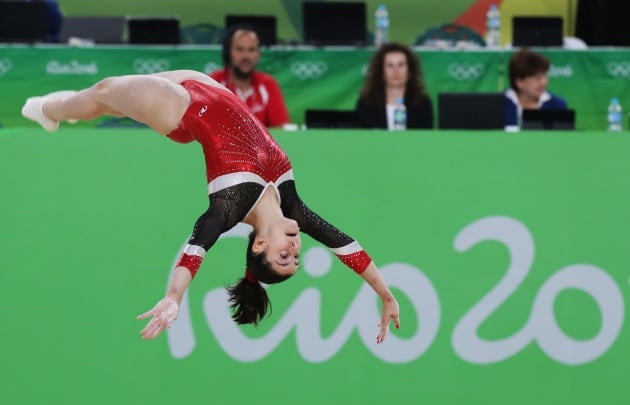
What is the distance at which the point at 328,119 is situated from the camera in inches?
262

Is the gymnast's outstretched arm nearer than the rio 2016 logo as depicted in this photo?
Yes

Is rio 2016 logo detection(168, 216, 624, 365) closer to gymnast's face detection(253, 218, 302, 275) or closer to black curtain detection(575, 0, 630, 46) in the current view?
gymnast's face detection(253, 218, 302, 275)

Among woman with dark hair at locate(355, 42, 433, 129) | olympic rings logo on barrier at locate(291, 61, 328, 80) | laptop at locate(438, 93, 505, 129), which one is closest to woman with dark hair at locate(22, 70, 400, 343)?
laptop at locate(438, 93, 505, 129)

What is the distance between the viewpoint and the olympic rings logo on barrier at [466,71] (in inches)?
324

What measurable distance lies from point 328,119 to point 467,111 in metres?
0.78

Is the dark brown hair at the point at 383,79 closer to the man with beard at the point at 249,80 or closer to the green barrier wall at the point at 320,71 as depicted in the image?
the man with beard at the point at 249,80

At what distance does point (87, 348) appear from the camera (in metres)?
6.06

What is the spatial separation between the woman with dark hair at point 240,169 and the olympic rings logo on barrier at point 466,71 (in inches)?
130

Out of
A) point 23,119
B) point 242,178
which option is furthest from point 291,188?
point 23,119

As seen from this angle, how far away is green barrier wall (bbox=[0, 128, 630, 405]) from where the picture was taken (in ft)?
19.8

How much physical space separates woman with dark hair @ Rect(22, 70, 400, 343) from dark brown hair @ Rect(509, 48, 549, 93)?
270 cm

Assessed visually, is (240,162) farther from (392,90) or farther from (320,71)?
(320,71)

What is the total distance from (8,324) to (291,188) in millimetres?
1889

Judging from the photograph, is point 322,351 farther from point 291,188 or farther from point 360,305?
point 291,188
